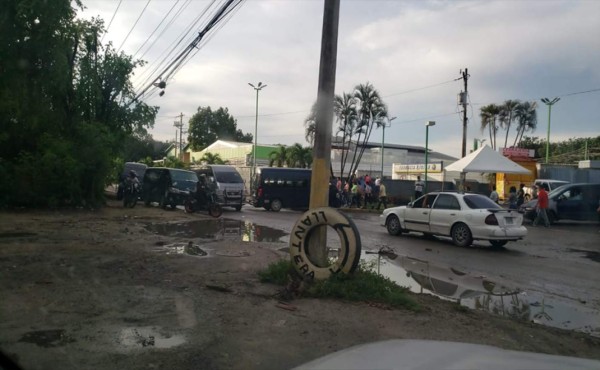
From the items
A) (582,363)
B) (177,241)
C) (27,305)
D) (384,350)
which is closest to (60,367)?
(27,305)

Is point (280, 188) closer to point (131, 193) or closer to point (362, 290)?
point (131, 193)

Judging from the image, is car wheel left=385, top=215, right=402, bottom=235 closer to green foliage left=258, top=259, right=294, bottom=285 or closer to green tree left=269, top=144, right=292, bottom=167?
green foliage left=258, top=259, right=294, bottom=285

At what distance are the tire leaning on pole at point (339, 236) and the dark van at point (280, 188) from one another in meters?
17.4

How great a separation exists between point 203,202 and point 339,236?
13.4 meters

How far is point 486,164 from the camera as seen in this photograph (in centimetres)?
2558

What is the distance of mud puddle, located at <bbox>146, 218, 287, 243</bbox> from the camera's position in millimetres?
13617

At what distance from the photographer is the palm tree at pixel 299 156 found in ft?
134

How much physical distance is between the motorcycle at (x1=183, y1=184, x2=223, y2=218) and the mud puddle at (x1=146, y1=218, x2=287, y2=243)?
167cm

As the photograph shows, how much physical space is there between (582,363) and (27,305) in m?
6.01

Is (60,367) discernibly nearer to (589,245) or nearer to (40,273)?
(40,273)

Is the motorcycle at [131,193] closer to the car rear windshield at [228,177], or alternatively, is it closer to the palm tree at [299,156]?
the car rear windshield at [228,177]

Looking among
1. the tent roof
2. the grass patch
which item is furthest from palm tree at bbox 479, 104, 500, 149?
the grass patch

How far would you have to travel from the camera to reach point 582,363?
239 centimetres

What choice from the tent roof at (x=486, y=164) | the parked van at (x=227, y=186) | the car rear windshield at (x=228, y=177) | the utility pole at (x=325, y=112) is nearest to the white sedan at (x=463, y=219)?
the utility pole at (x=325, y=112)
